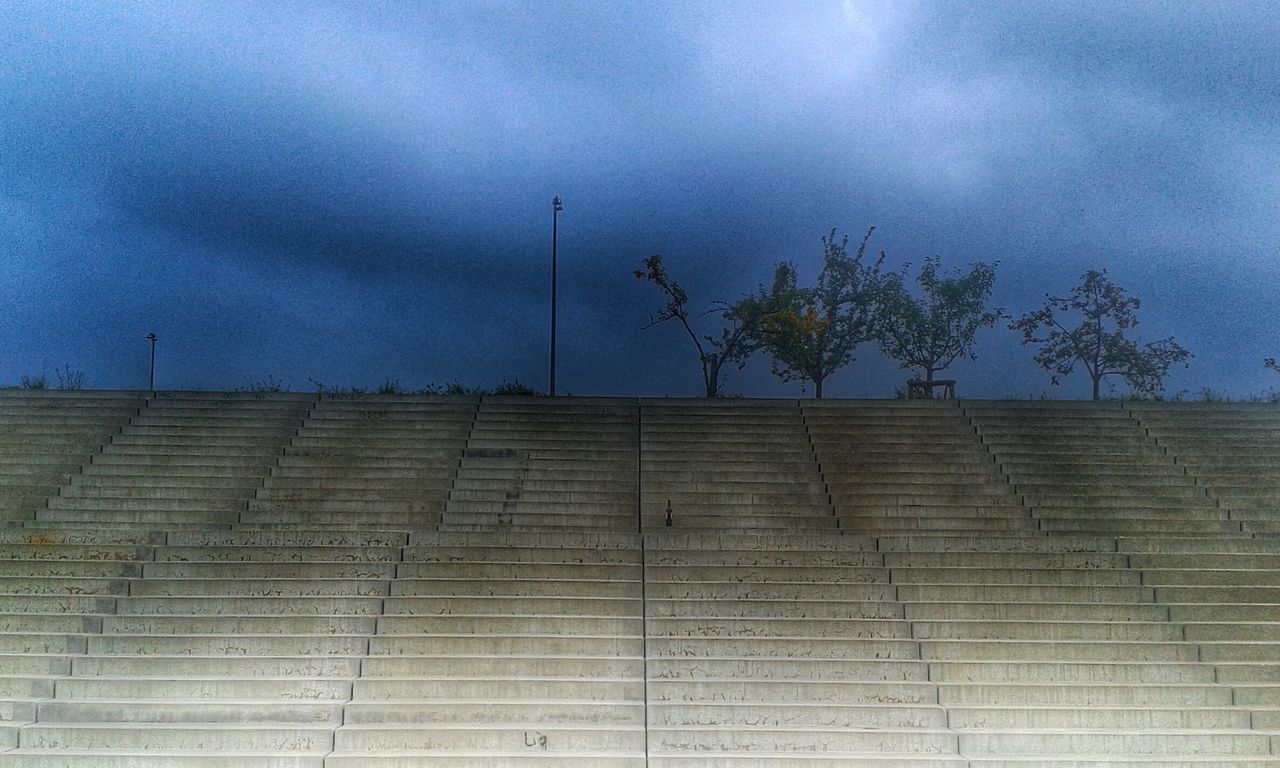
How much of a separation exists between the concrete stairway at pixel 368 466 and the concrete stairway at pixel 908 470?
202 inches

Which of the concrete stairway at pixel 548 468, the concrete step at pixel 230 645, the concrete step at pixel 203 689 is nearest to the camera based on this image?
the concrete step at pixel 203 689

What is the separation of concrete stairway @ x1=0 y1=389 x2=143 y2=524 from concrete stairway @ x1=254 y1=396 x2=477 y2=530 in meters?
2.66

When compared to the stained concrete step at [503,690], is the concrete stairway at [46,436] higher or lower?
higher

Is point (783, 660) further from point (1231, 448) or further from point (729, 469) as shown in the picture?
point (1231, 448)

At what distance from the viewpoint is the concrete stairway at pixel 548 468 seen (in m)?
12.0

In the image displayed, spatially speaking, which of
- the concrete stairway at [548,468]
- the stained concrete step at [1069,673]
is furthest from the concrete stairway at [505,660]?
the stained concrete step at [1069,673]

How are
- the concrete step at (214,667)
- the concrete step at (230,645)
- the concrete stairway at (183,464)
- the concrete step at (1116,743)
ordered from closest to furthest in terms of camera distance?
the concrete step at (1116,743)
the concrete step at (214,667)
the concrete step at (230,645)
the concrete stairway at (183,464)

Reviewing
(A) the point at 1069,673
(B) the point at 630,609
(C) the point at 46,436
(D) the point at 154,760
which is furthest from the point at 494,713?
(C) the point at 46,436

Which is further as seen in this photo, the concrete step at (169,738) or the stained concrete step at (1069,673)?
the stained concrete step at (1069,673)

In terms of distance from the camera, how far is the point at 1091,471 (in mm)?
13336

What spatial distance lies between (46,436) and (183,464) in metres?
2.49

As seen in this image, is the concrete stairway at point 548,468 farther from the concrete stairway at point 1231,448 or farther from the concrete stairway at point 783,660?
the concrete stairway at point 1231,448

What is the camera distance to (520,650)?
28.2 feet

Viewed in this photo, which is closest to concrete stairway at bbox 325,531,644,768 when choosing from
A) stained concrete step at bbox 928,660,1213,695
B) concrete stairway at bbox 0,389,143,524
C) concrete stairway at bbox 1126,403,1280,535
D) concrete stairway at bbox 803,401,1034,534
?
stained concrete step at bbox 928,660,1213,695
